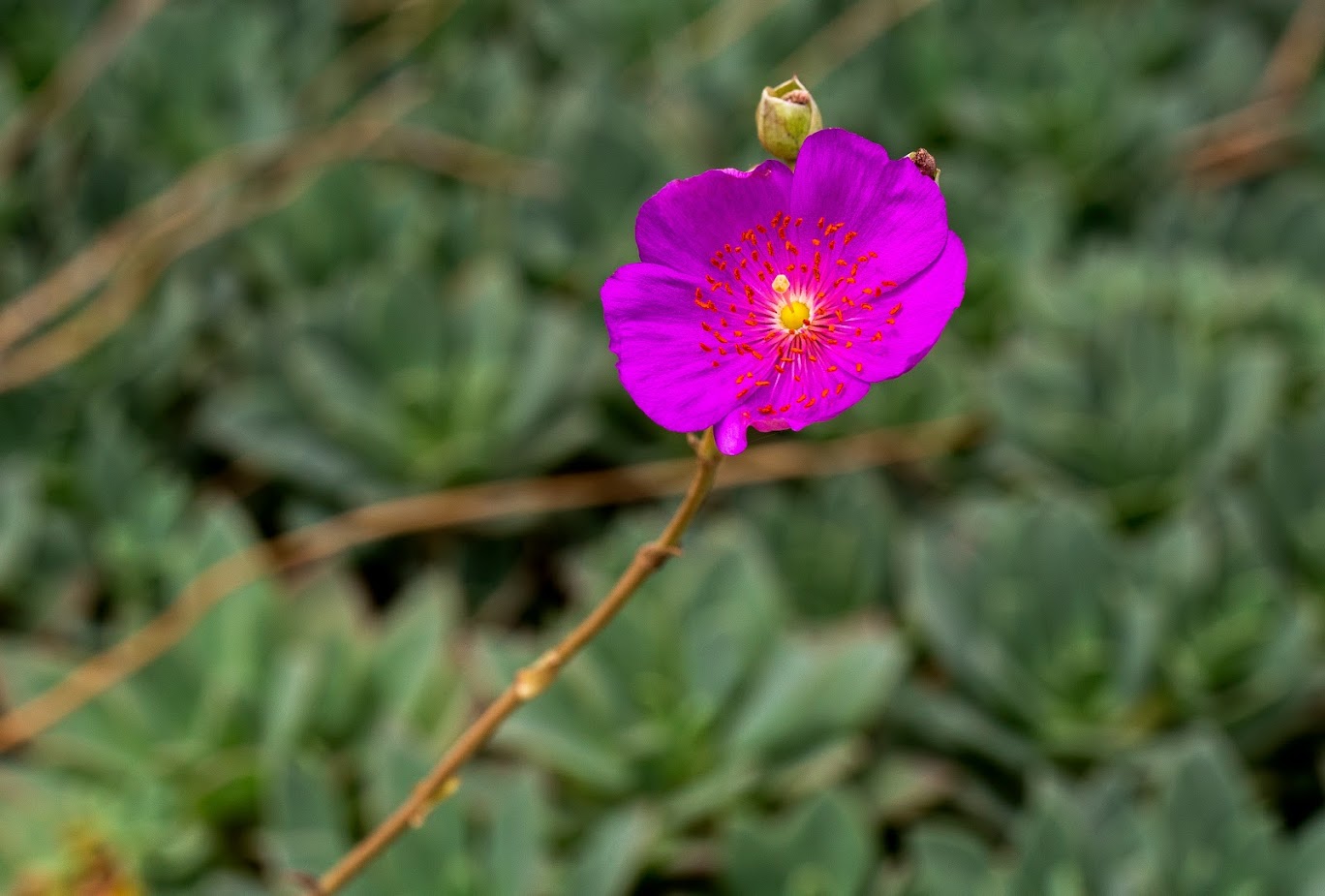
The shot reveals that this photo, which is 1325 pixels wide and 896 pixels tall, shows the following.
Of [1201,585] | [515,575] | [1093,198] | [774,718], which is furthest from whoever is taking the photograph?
[1093,198]

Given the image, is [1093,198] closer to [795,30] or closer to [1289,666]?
[795,30]

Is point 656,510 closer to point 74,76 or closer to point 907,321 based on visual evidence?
point 907,321

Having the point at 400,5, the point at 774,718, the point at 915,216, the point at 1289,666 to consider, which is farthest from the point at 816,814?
the point at 400,5

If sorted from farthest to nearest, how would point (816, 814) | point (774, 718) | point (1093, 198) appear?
point (1093, 198)
point (774, 718)
point (816, 814)

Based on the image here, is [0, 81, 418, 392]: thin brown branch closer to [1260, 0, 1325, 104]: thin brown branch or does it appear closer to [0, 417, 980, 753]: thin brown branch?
[0, 417, 980, 753]: thin brown branch

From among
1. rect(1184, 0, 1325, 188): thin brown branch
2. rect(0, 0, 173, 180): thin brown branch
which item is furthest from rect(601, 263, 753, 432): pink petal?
rect(1184, 0, 1325, 188): thin brown branch

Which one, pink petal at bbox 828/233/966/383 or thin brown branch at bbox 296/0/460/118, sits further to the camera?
thin brown branch at bbox 296/0/460/118

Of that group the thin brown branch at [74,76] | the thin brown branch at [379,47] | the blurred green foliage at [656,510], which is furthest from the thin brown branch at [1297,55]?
the thin brown branch at [74,76]
